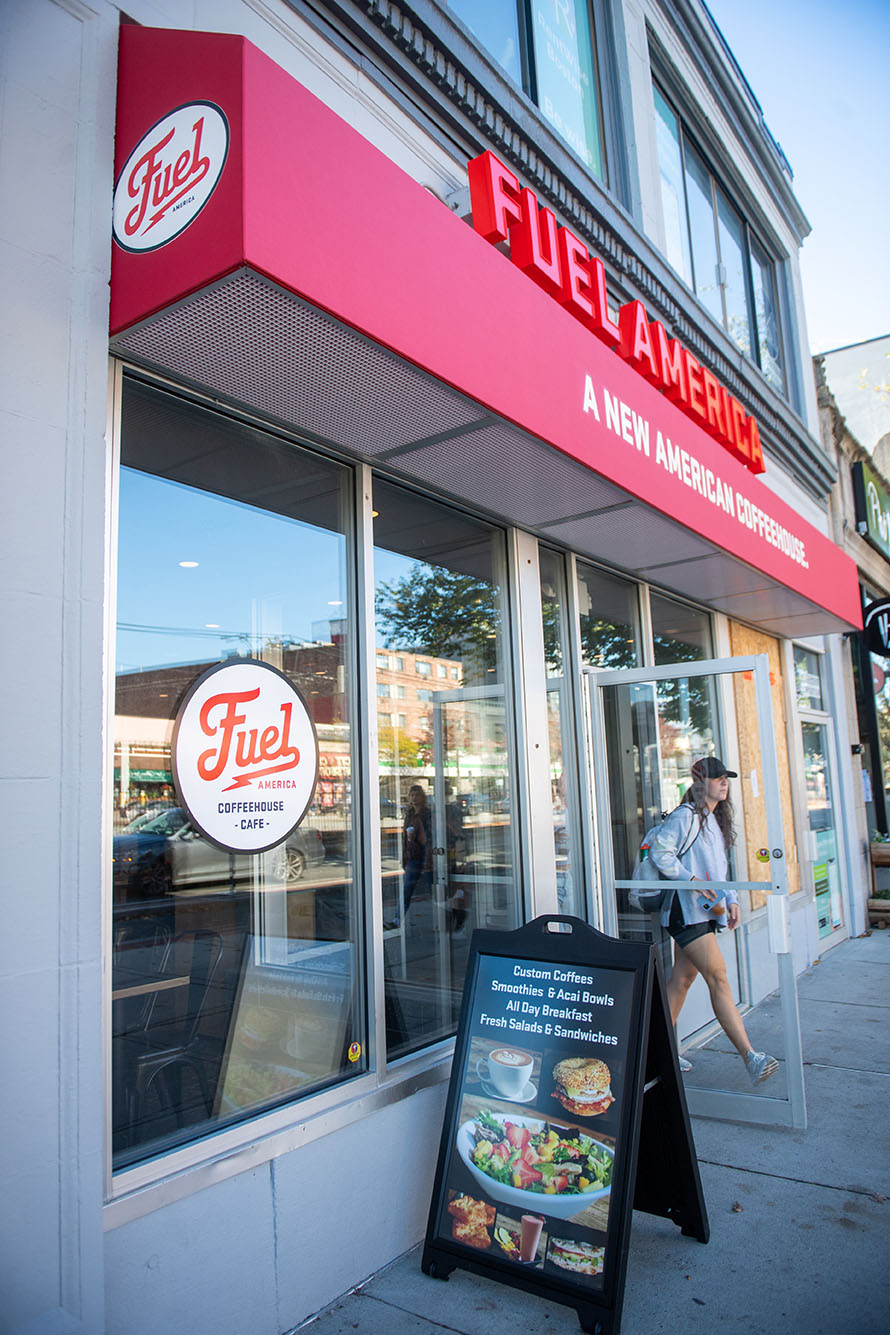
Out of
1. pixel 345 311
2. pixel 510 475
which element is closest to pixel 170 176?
pixel 345 311

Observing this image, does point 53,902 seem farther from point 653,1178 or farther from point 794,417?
point 794,417

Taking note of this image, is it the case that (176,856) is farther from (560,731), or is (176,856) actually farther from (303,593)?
(560,731)

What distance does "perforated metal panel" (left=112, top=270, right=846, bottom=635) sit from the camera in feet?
8.75

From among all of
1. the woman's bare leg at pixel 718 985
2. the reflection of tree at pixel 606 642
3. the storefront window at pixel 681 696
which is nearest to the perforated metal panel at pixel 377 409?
the reflection of tree at pixel 606 642

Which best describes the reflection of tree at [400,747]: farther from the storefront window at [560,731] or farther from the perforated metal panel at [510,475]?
the perforated metal panel at [510,475]

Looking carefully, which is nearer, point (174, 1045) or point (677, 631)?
point (174, 1045)

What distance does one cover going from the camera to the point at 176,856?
10.5 feet

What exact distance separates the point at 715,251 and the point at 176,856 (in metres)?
8.27

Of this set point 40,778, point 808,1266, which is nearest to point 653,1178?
point 808,1266

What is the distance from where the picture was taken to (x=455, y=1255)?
3.11 m

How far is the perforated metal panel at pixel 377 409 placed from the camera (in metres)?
2.67

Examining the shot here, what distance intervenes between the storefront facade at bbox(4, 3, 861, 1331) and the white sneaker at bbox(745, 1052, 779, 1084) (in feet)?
2.25

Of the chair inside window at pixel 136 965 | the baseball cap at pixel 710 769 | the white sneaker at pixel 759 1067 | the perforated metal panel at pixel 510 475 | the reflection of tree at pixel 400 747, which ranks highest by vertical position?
the perforated metal panel at pixel 510 475

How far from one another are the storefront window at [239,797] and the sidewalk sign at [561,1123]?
1.74 ft
